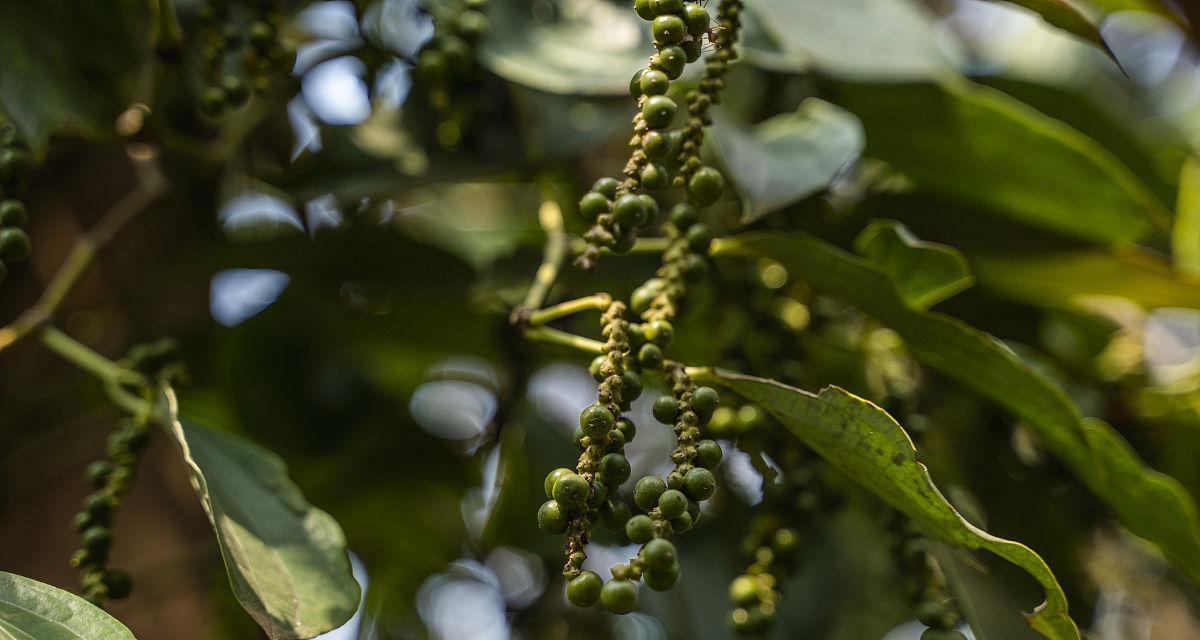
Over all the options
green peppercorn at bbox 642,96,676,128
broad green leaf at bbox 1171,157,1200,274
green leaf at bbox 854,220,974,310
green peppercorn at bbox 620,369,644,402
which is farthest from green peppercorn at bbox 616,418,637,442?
broad green leaf at bbox 1171,157,1200,274

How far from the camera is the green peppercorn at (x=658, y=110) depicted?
39 cm

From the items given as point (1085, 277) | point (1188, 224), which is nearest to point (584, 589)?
point (1085, 277)

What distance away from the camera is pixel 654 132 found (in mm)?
403

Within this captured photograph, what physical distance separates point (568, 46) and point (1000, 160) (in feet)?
0.98

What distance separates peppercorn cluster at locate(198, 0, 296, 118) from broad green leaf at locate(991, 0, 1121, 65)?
0.39m

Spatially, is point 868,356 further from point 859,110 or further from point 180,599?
point 180,599

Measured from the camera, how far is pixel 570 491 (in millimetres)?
351

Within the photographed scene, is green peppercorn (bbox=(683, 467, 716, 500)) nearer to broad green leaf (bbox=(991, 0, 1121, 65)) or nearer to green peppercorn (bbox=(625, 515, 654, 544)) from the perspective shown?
green peppercorn (bbox=(625, 515, 654, 544))

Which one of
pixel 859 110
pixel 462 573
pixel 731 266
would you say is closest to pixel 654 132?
pixel 731 266

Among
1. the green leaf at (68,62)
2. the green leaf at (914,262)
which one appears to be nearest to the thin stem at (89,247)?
the green leaf at (68,62)

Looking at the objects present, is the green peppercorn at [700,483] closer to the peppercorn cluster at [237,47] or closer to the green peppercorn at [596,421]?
the green peppercorn at [596,421]

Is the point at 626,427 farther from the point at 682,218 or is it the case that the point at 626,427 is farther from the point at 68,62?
the point at 68,62

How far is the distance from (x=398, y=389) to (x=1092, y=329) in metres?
0.57

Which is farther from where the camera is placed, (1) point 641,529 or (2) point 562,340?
(2) point 562,340
